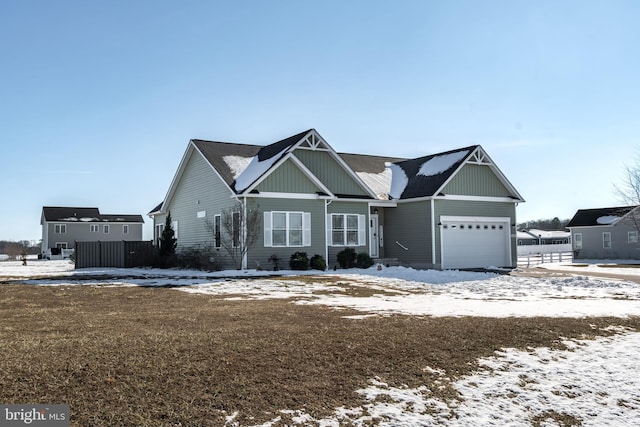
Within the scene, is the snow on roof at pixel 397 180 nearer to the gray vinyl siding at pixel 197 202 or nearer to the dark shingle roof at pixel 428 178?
the dark shingle roof at pixel 428 178

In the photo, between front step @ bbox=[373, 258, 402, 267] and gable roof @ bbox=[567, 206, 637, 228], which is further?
gable roof @ bbox=[567, 206, 637, 228]

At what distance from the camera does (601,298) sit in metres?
15.6

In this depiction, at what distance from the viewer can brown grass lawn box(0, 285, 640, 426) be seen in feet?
19.2

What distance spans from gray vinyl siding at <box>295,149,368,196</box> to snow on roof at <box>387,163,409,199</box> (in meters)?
2.73

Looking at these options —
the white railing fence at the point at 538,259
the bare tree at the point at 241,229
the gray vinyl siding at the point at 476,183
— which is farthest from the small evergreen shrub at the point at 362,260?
the white railing fence at the point at 538,259

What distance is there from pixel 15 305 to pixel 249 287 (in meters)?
6.76

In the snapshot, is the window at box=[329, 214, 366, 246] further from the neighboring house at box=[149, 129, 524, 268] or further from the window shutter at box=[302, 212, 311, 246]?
the window shutter at box=[302, 212, 311, 246]

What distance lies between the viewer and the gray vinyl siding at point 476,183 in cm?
2845

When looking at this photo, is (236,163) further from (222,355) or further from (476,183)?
(222,355)

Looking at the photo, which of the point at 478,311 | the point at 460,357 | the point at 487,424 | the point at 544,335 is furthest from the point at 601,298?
the point at 487,424

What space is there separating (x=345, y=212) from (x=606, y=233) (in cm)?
2640

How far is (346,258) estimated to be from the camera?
85.7 ft

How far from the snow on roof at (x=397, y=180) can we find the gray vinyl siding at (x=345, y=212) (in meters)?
2.63

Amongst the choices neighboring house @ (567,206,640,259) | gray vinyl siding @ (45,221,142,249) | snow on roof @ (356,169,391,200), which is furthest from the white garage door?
gray vinyl siding @ (45,221,142,249)
